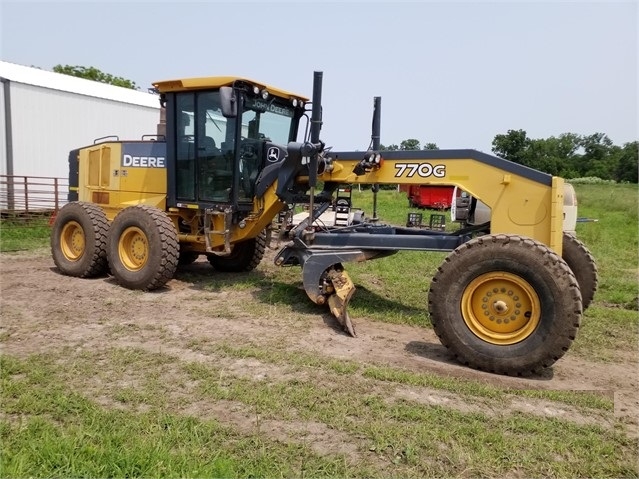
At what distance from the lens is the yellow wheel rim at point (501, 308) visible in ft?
14.6

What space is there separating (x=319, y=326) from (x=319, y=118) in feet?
7.24

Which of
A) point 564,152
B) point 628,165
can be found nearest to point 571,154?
A: point 564,152

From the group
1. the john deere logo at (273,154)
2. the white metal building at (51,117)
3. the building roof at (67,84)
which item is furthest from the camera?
the building roof at (67,84)

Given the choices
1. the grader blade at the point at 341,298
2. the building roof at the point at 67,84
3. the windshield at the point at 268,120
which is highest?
the building roof at the point at 67,84

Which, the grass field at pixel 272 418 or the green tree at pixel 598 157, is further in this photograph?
the green tree at pixel 598 157

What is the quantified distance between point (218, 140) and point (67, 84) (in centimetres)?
1317

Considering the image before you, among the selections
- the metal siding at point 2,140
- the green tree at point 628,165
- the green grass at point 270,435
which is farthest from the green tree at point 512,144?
the green grass at point 270,435

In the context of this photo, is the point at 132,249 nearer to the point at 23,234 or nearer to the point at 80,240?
the point at 80,240

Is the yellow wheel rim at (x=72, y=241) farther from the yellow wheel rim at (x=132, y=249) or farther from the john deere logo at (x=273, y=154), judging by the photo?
the john deere logo at (x=273, y=154)

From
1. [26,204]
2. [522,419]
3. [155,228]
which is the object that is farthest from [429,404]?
[26,204]

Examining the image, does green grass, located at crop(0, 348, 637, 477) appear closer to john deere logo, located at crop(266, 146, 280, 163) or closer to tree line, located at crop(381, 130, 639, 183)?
john deere logo, located at crop(266, 146, 280, 163)

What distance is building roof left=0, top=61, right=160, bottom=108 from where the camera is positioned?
16031 mm

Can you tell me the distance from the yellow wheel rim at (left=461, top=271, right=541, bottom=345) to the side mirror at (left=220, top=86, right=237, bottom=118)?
347 centimetres

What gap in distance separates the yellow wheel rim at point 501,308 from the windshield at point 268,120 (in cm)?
383
